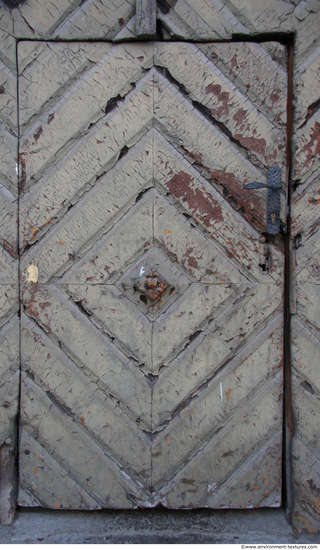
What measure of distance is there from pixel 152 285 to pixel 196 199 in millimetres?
434

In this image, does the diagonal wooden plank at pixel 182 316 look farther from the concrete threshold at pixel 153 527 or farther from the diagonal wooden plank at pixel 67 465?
the concrete threshold at pixel 153 527

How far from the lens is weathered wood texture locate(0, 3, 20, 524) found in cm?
126

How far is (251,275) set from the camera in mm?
1285

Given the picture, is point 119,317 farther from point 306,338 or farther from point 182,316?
point 306,338

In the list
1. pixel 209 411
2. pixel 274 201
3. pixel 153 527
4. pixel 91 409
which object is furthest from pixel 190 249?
pixel 153 527

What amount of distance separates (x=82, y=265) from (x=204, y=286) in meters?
0.56

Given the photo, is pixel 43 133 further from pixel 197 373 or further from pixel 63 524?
pixel 63 524

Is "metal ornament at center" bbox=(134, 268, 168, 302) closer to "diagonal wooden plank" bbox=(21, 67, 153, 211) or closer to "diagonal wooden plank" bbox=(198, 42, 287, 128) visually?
"diagonal wooden plank" bbox=(21, 67, 153, 211)

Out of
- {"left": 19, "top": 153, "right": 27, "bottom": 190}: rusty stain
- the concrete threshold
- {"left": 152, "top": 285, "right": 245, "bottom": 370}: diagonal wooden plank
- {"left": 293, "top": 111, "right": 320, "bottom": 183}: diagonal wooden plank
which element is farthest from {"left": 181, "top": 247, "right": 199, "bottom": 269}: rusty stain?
the concrete threshold

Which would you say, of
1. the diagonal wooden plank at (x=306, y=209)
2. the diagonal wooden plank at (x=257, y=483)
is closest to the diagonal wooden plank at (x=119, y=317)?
the diagonal wooden plank at (x=257, y=483)

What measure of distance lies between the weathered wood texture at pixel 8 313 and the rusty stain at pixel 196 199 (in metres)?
0.72

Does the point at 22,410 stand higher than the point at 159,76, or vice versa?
the point at 159,76

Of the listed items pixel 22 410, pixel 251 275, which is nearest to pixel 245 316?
pixel 251 275

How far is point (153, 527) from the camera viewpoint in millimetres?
1264
